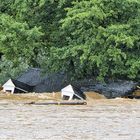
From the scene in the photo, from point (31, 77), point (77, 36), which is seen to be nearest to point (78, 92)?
point (77, 36)

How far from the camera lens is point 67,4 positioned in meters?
27.5

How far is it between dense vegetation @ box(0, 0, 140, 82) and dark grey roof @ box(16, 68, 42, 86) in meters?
1.43

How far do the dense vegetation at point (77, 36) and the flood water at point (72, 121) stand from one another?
2.00 metres

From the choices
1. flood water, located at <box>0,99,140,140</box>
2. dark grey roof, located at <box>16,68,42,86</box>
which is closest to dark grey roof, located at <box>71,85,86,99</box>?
flood water, located at <box>0,99,140,140</box>

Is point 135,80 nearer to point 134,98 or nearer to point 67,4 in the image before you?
point 134,98

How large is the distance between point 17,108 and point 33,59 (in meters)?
6.69

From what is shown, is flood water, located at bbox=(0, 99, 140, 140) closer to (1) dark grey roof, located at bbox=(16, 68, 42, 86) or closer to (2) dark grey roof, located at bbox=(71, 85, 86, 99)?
(2) dark grey roof, located at bbox=(71, 85, 86, 99)

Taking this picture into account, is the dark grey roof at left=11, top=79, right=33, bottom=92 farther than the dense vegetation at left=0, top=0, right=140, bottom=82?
Yes

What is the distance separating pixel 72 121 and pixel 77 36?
7.84 meters

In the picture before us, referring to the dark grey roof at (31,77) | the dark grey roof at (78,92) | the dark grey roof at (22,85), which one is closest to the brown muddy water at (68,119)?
the dark grey roof at (78,92)

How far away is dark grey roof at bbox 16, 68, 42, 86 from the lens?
2945 cm

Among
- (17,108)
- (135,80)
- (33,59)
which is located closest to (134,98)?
(135,80)

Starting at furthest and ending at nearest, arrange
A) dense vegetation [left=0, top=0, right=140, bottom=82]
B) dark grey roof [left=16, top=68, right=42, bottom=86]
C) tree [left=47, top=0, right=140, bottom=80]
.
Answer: dark grey roof [left=16, top=68, right=42, bottom=86] < dense vegetation [left=0, top=0, right=140, bottom=82] < tree [left=47, top=0, right=140, bottom=80]

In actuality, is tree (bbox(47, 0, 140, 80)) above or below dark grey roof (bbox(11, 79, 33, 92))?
above
